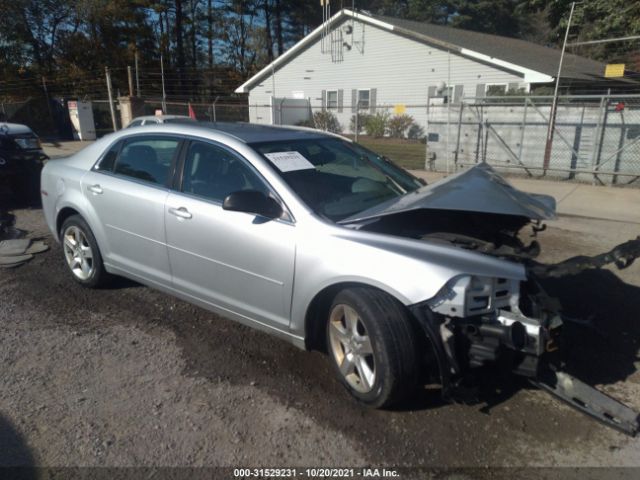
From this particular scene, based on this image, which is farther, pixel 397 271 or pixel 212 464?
pixel 397 271

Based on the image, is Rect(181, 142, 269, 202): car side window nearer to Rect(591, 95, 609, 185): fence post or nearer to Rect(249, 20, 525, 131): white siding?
Rect(591, 95, 609, 185): fence post

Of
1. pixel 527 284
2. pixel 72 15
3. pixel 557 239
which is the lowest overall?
pixel 557 239

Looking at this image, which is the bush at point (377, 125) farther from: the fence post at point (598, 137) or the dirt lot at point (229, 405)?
the dirt lot at point (229, 405)

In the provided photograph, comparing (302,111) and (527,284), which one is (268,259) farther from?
(302,111)

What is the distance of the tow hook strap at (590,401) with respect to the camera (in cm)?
271

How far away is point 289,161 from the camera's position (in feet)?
11.4

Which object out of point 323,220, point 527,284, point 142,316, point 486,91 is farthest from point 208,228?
point 486,91

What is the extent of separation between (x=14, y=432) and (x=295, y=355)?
5.65ft

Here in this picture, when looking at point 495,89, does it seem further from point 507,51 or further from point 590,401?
point 590,401

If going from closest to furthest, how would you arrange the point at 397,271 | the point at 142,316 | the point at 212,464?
the point at 212,464, the point at 397,271, the point at 142,316

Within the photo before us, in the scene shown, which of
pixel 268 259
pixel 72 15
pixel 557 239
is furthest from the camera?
pixel 72 15

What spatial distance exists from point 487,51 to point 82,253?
2163 centimetres

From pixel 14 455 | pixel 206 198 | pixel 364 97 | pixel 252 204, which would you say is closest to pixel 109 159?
pixel 206 198

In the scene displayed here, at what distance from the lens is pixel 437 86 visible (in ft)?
74.6
